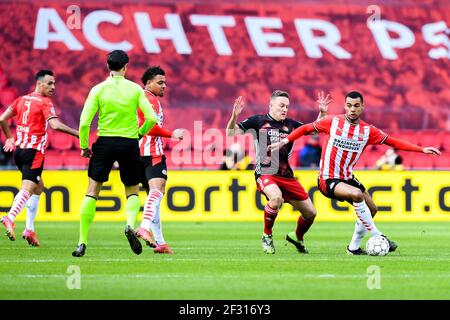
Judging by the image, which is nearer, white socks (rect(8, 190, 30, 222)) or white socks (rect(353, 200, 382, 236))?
white socks (rect(353, 200, 382, 236))

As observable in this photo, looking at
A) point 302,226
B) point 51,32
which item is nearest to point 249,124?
point 302,226

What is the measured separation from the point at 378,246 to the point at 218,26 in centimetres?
1723

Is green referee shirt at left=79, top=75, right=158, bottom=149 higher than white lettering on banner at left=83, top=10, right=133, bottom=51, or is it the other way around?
white lettering on banner at left=83, top=10, right=133, bottom=51

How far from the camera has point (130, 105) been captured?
1062cm

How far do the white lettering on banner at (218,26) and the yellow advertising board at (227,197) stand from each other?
26.5 ft

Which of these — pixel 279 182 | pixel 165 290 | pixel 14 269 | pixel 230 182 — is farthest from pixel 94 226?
pixel 165 290

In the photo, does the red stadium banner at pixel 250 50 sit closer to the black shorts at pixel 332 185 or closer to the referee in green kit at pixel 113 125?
the black shorts at pixel 332 185

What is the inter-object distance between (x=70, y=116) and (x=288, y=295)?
1926 cm

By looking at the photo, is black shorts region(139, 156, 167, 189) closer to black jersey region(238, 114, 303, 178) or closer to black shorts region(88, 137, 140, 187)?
black jersey region(238, 114, 303, 178)

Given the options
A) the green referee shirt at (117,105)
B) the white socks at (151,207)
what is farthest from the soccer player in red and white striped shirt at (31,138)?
the green referee shirt at (117,105)

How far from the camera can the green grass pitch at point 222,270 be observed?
7.98 m

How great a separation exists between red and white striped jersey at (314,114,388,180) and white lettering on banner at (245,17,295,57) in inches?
653

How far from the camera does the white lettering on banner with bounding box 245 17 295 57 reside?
1115 inches

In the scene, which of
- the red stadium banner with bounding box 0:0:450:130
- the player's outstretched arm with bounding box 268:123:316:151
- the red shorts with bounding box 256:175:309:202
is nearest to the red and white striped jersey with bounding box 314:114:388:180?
the player's outstretched arm with bounding box 268:123:316:151
